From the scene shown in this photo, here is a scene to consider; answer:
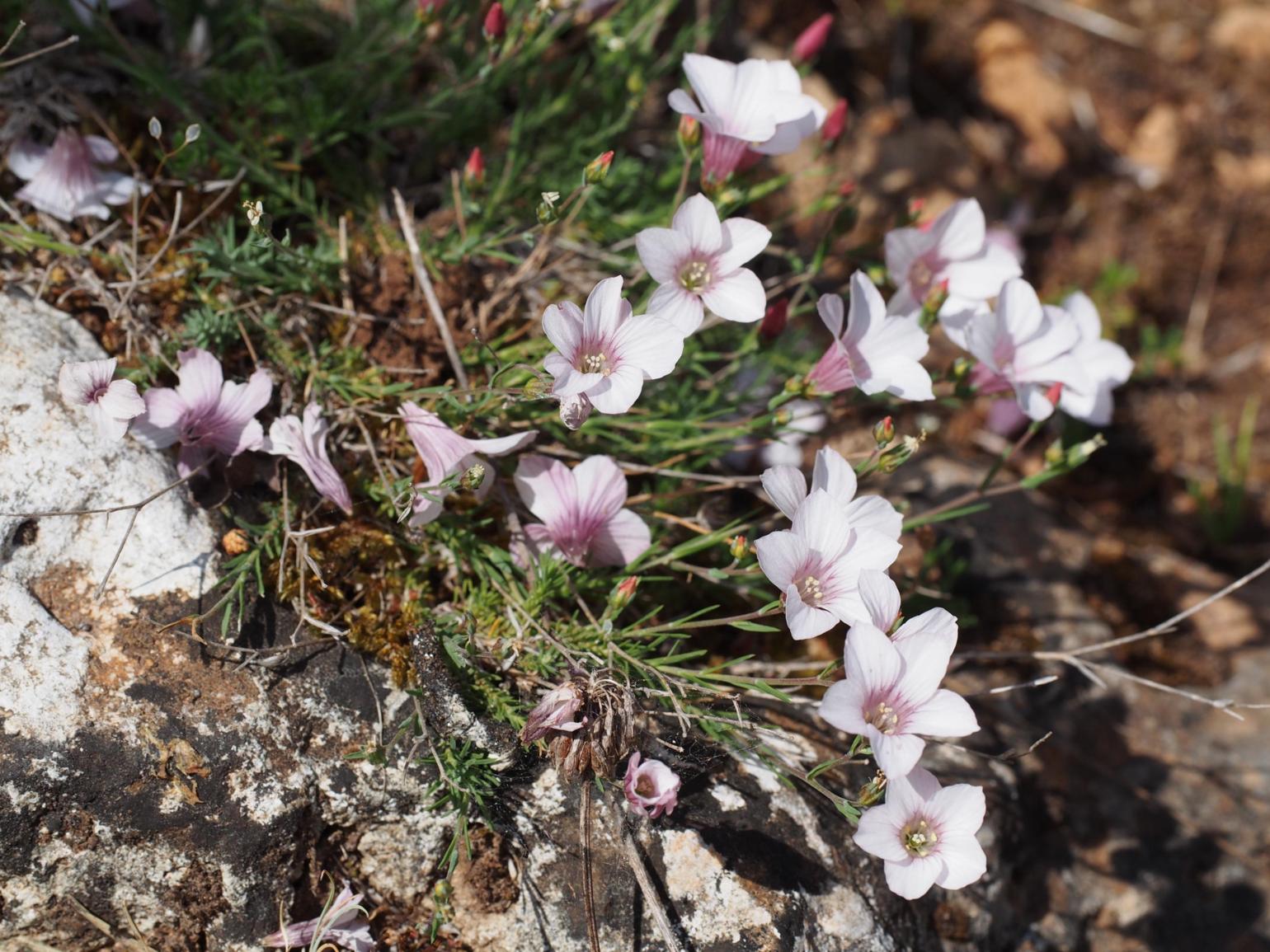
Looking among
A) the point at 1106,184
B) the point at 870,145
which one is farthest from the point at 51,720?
the point at 1106,184

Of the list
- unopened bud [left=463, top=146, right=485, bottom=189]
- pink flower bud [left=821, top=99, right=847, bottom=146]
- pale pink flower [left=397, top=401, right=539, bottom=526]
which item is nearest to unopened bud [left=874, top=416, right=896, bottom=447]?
pale pink flower [left=397, top=401, right=539, bottom=526]

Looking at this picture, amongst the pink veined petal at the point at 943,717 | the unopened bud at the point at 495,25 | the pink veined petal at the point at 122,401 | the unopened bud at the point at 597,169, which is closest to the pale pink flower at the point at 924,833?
the pink veined petal at the point at 943,717

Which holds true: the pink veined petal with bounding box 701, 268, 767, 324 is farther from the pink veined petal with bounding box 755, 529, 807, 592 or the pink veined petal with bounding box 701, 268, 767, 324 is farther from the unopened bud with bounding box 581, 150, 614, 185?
the pink veined petal with bounding box 755, 529, 807, 592

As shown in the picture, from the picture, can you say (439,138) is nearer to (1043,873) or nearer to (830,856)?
(830,856)

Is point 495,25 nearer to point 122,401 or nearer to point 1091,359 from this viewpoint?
point 122,401

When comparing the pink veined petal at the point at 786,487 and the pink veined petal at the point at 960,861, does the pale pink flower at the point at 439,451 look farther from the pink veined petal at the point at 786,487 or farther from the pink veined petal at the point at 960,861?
the pink veined petal at the point at 960,861

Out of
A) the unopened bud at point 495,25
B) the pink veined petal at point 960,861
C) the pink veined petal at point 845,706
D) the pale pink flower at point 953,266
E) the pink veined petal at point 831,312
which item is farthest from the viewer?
the pale pink flower at point 953,266

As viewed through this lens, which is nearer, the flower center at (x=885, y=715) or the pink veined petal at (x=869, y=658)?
the pink veined petal at (x=869, y=658)
